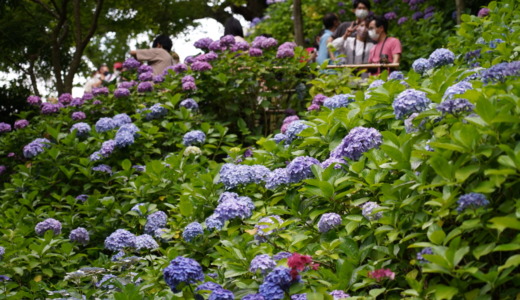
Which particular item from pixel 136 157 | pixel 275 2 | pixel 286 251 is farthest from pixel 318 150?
pixel 275 2

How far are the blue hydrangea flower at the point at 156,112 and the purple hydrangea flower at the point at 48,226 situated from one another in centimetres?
193

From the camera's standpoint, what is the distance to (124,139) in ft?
20.4

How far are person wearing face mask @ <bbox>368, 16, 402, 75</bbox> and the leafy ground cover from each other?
1276mm

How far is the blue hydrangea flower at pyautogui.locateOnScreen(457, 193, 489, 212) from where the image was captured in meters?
2.70

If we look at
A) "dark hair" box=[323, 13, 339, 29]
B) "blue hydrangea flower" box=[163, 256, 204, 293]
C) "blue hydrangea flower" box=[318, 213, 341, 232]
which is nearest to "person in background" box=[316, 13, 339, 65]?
"dark hair" box=[323, 13, 339, 29]

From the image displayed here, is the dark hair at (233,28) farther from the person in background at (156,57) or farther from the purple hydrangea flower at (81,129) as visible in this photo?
the purple hydrangea flower at (81,129)

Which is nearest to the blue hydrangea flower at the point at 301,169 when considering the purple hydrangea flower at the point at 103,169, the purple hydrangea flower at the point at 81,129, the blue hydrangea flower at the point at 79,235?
the blue hydrangea flower at the point at 79,235

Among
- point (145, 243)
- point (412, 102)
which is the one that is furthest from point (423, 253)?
point (145, 243)

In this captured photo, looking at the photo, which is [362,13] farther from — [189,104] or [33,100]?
[33,100]

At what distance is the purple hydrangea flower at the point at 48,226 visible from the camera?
5.21 m

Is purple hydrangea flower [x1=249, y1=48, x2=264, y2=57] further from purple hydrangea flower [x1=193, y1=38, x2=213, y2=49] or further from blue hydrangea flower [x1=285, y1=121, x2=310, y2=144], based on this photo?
blue hydrangea flower [x1=285, y1=121, x2=310, y2=144]

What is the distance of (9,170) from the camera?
8.47 m

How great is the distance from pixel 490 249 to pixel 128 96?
581 centimetres

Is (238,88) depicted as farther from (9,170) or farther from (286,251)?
(286,251)
